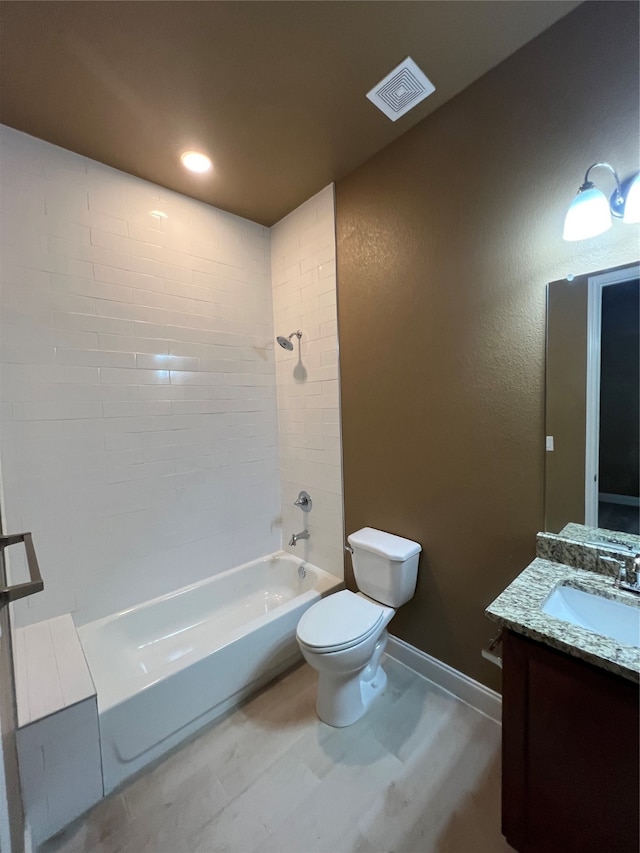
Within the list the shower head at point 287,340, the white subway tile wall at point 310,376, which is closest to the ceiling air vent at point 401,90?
the white subway tile wall at point 310,376

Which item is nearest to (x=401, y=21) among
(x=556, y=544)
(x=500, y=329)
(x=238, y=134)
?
(x=238, y=134)

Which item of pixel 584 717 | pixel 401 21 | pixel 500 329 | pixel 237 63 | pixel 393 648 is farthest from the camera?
pixel 393 648

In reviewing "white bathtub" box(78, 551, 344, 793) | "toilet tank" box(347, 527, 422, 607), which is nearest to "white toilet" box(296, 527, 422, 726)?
"toilet tank" box(347, 527, 422, 607)

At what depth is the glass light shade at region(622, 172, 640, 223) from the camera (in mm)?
1070

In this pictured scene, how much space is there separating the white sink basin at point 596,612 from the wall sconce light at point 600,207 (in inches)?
46.3

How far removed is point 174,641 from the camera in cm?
203

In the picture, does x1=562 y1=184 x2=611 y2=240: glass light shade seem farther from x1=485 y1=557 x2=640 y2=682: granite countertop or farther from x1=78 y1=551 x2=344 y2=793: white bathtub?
x1=78 y1=551 x2=344 y2=793: white bathtub

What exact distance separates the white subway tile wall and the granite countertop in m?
1.20

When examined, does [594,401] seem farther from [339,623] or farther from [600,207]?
[339,623]

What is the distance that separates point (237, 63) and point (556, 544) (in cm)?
221

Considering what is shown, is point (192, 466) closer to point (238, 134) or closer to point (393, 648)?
point (393, 648)

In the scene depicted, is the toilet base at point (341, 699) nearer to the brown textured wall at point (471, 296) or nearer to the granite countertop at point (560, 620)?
the brown textured wall at point (471, 296)

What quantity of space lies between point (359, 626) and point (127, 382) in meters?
1.75

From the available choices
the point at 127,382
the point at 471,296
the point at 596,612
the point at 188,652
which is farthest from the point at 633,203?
the point at 188,652
